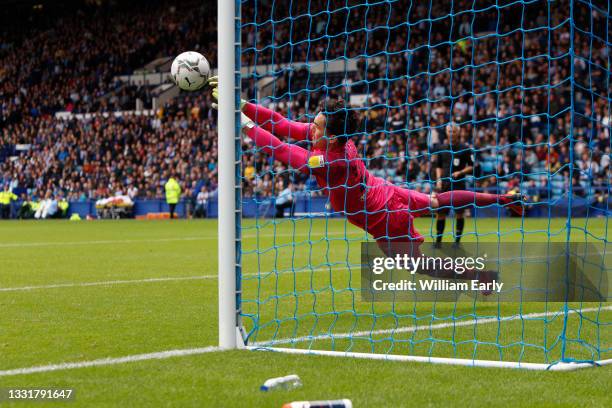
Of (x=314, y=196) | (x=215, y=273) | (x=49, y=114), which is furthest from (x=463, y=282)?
(x=49, y=114)

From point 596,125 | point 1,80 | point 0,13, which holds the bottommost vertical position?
point 596,125

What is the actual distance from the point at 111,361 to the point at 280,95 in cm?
1897

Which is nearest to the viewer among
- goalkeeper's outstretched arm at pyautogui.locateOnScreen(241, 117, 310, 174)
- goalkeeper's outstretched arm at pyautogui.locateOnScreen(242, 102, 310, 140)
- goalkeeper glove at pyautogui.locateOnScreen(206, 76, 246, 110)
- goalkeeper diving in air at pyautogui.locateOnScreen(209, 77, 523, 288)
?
goalkeeper glove at pyautogui.locateOnScreen(206, 76, 246, 110)

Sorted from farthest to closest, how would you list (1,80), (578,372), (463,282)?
1. (1,80)
2. (463,282)
3. (578,372)

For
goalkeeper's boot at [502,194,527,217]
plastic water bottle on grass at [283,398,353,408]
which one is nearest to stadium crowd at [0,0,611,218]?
goalkeeper's boot at [502,194,527,217]

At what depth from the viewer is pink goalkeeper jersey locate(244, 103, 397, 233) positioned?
6.44m

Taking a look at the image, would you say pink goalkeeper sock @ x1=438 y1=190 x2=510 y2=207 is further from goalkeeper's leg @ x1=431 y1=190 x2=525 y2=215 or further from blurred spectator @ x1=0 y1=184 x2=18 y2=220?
blurred spectator @ x1=0 y1=184 x2=18 y2=220

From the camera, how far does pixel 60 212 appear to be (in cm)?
3247

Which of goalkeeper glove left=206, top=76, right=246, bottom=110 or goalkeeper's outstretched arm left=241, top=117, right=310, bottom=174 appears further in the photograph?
goalkeeper's outstretched arm left=241, top=117, right=310, bottom=174

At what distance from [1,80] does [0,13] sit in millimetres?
4192

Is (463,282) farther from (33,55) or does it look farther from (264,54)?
(33,55)

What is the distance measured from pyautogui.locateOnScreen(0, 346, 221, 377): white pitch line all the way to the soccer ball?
2179 mm

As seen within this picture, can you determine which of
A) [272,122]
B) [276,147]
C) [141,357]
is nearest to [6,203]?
[272,122]

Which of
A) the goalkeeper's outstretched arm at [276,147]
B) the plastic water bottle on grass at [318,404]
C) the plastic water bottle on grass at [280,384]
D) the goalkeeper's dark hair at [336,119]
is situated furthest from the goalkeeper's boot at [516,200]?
the plastic water bottle on grass at [318,404]
